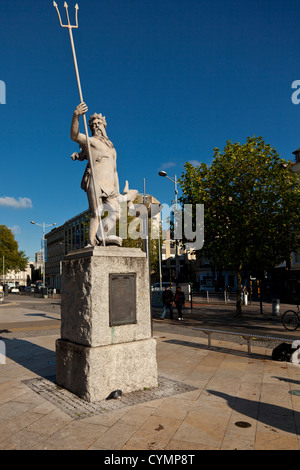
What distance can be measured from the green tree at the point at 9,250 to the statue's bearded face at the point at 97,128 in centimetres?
6809

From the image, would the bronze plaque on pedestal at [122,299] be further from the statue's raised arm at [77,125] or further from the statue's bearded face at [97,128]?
the statue's bearded face at [97,128]

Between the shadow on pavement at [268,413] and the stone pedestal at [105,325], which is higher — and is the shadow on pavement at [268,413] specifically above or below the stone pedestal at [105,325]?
below

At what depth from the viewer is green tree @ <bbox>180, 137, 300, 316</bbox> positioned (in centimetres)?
1600

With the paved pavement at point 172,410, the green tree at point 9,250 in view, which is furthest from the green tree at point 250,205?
the green tree at point 9,250

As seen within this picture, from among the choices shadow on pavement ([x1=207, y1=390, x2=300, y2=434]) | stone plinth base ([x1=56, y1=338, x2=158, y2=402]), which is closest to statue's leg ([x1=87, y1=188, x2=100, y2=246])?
stone plinth base ([x1=56, y1=338, x2=158, y2=402])

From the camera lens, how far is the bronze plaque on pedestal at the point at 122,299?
5740 millimetres

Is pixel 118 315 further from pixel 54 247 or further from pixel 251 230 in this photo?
pixel 54 247

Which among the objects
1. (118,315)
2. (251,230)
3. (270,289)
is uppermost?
(251,230)

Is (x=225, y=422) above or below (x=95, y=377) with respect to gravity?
below

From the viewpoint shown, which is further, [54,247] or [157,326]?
[54,247]

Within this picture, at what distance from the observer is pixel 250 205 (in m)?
16.2

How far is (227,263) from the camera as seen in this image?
16891 millimetres

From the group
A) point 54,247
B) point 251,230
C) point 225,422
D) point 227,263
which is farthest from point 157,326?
point 54,247

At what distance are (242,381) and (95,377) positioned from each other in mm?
2976
